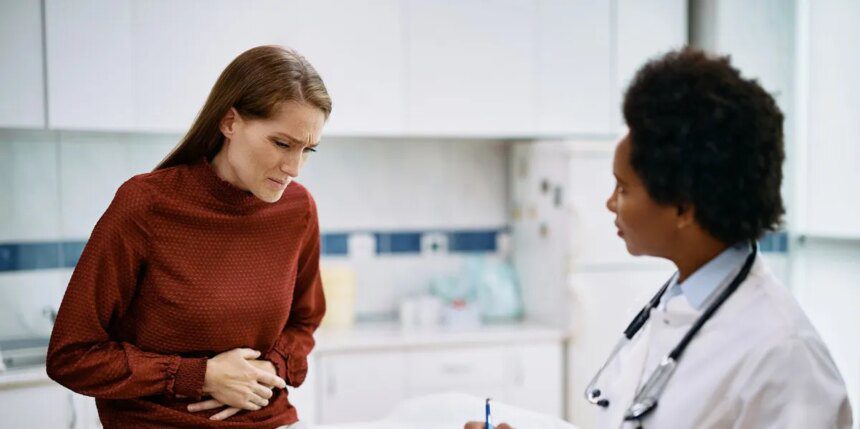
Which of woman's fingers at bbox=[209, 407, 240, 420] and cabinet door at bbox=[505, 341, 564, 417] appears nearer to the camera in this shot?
woman's fingers at bbox=[209, 407, 240, 420]

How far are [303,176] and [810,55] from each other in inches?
95.5

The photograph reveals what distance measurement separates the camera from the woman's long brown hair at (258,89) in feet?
4.85

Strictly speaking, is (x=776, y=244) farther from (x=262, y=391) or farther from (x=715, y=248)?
(x=262, y=391)

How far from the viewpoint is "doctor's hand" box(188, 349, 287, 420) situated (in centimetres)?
149

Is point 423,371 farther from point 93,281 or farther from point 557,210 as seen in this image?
point 93,281

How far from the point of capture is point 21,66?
273 cm

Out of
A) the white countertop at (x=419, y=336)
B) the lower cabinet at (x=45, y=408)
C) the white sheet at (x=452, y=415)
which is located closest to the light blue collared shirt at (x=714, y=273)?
the white sheet at (x=452, y=415)

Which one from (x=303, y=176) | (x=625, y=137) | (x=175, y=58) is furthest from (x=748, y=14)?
(x=625, y=137)

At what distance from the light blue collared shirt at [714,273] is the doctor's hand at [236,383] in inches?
33.6

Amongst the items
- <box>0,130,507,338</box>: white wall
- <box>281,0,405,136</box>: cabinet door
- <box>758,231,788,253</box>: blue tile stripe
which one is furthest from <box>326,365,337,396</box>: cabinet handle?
<box>758,231,788,253</box>: blue tile stripe

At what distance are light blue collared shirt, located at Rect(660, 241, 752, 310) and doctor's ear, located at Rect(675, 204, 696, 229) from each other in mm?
78

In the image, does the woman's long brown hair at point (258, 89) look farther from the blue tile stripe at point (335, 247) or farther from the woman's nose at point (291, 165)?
the blue tile stripe at point (335, 247)

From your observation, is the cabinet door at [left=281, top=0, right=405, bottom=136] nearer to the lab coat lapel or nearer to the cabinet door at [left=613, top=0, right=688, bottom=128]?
the cabinet door at [left=613, top=0, right=688, bottom=128]

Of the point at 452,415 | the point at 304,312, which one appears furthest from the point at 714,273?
the point at 304,312
